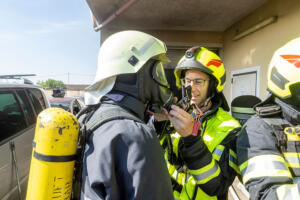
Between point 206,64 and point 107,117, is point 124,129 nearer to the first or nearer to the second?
point 107,117

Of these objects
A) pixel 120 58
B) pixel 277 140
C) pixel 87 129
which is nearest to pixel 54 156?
pixel 87 129

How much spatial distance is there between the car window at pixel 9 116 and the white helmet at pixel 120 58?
1.78 meters

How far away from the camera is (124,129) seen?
2.53ft

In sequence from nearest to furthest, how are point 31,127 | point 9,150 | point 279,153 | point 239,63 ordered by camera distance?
point 279,153 < point 9,150 < point 31,127 < point 239,63

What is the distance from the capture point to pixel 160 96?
1129 mm

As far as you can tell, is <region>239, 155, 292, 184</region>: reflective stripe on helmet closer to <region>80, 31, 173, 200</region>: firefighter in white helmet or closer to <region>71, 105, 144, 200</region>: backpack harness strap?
<region>80, 31, 173, 200</region>: firefighter in white helmet

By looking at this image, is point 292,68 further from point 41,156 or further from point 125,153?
point 41,156

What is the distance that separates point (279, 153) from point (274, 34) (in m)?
4.00

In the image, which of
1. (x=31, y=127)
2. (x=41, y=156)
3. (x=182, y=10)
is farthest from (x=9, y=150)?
(x=182, y=10)

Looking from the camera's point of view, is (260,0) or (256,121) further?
(260,0)

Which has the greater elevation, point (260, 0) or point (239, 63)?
point (260, 0)

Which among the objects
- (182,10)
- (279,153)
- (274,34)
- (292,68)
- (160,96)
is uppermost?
(182,10)

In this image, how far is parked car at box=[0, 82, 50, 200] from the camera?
6.84 feet

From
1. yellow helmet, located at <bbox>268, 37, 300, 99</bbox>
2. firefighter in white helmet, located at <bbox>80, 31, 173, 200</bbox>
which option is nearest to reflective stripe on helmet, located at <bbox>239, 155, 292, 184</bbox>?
yellow helmet, located at <bbox>268, 37, 300, 99</bbox>
